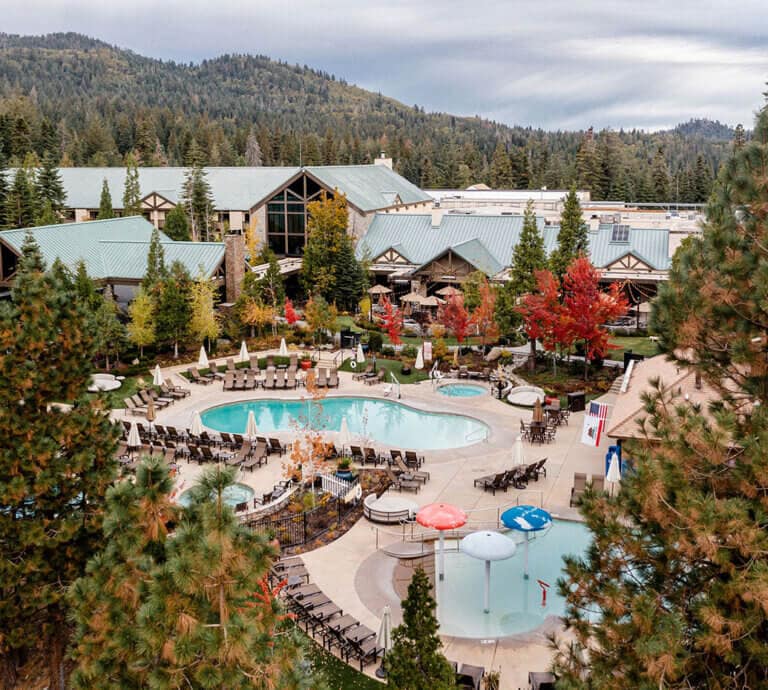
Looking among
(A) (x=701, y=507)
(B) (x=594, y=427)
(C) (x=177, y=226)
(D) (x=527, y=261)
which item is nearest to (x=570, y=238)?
(D) (x=527, y=261)

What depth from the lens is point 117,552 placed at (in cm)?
760

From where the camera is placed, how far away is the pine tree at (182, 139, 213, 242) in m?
51.0

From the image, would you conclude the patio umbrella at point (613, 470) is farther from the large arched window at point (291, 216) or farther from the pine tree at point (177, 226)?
the pine tree at point (177, 226)

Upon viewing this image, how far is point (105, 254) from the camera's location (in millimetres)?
38312


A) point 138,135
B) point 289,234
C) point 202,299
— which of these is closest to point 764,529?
point 202,299

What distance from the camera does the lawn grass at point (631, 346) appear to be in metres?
33.0

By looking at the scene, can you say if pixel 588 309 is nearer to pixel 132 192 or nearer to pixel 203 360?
pixel 203 360

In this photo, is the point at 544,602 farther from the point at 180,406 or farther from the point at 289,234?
the point at 289,234

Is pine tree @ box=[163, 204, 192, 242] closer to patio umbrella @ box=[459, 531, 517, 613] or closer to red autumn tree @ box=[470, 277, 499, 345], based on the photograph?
red autumn tree @ box=[470, 277, 499, 345]

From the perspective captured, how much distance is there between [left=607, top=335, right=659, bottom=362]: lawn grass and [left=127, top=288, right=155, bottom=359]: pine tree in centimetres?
1860

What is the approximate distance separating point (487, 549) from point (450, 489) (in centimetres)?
563

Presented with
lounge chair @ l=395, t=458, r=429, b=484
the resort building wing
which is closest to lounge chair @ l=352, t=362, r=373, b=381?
the resort building wing

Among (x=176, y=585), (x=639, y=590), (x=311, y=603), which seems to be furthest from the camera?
(x=311, y=603)

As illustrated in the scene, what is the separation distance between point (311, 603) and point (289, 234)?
125 feet
